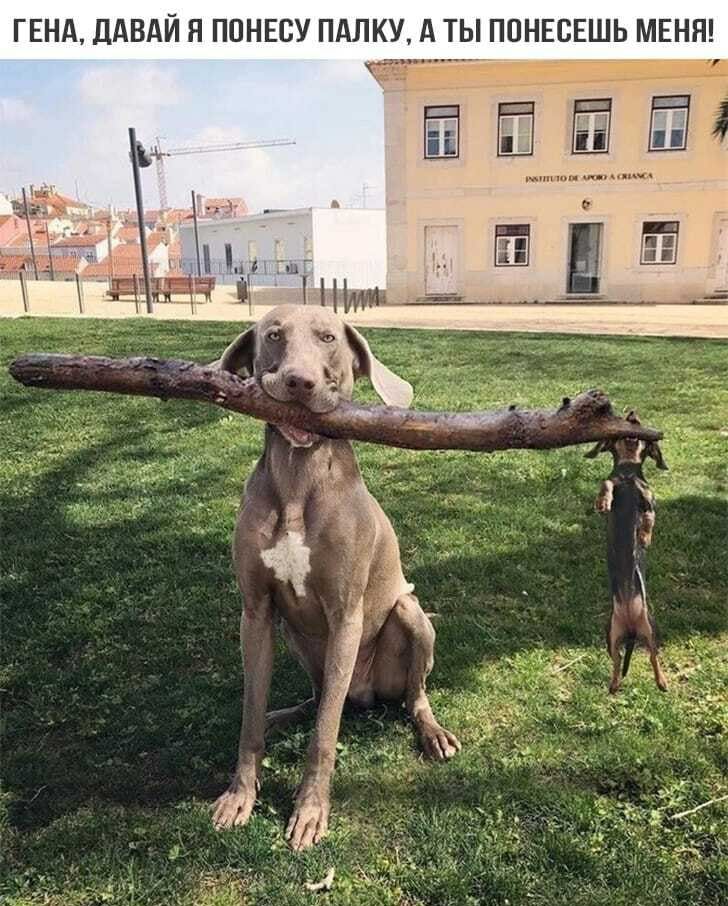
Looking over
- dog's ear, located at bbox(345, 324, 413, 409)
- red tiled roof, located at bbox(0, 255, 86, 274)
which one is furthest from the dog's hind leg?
red tiled roof, located at bbox(0, 255, 86, 274)

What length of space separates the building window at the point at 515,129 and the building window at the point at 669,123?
13.4 feet

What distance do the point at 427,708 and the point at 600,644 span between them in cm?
118

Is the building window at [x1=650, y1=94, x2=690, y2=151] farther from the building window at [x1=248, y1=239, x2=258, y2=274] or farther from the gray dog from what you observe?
the building window at [x1=248, y1=239, x2=258, y2=274]

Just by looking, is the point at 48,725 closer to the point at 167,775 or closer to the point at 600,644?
the point at 167,775

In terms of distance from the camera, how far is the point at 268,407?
103 inches

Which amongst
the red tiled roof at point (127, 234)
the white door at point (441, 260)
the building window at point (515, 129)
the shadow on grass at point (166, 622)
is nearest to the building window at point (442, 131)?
the building window at point (515, 129)

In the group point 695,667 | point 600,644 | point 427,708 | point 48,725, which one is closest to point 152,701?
point 48,725

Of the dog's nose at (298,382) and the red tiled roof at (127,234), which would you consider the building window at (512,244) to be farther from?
the red tiled roof at (127,234)

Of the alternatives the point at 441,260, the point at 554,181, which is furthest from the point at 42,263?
the point at 554,181

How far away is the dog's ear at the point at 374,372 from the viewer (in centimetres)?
288

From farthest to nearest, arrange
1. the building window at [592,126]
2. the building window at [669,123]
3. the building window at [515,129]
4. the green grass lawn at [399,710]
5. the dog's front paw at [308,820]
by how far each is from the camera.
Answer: the building window at [515,129] → the building window at [592,126] → the building window at [669,123] → the dog's front paw at [308,820] → the green grass lawn at [399,710]

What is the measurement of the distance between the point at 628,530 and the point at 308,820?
1534 mm

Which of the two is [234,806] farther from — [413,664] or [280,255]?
[280,255]

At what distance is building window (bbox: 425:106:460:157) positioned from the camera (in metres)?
26.9
